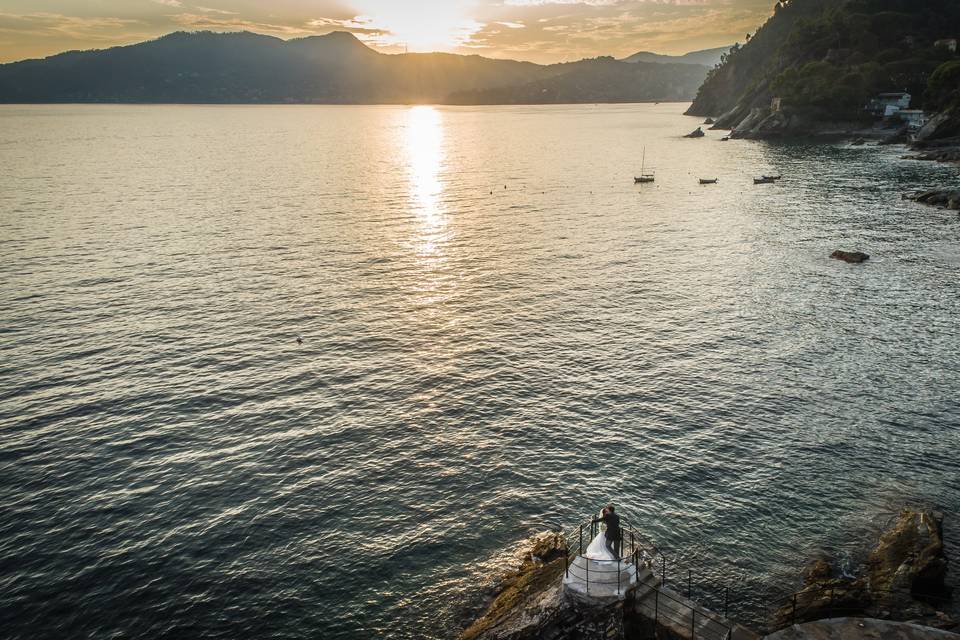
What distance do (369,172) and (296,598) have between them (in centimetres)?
16716

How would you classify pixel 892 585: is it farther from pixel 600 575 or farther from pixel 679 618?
pixel 600 575

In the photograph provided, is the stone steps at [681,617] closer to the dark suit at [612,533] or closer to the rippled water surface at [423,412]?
the dark suit at [612,533]

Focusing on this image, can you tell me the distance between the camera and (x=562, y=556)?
31734 millimetres

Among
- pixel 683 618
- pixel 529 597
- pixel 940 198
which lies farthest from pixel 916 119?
pixel 529 597

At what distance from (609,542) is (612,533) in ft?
1.61

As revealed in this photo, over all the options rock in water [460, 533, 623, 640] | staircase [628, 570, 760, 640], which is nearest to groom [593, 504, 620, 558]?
staircase [628, 570, 760, 640]

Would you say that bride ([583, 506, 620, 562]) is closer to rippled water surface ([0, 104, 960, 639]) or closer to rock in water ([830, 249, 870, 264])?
rippled water surface ([0, 104, 960, 639])

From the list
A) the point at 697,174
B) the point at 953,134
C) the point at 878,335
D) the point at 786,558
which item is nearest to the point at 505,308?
the point at 878,335

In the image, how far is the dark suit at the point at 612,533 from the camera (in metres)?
25.0

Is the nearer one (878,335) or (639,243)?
(878,335)

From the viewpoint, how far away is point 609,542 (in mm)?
25219

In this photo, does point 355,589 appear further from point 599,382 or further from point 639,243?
point 639,243

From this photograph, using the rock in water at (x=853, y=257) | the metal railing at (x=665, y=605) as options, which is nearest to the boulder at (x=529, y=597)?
the metal railing at (x=665, y=605)

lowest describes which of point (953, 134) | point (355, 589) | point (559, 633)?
point (355, 589)
